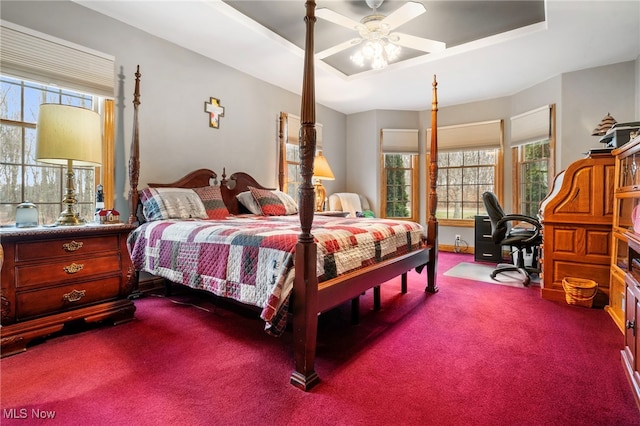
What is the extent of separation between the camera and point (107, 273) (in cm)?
224

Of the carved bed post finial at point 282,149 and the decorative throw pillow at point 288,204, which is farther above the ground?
the carved bed post finial at point 282,149

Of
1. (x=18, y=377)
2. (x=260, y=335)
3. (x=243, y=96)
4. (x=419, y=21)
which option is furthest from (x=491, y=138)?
(x=18, y=377)

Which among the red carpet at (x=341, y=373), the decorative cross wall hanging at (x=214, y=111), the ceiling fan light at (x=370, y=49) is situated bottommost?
the red carpet at (x=341, y=373)

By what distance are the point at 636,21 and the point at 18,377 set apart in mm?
5336

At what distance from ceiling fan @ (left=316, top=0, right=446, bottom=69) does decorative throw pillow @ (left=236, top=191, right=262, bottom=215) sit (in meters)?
1.82

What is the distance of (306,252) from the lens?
154 centimetres

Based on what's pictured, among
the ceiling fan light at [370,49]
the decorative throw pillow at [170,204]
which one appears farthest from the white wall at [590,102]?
the decorative throw pillow at [170,204]

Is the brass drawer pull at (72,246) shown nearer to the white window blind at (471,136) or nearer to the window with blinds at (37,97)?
the window with blinds at (37,97)

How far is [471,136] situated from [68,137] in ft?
18.0

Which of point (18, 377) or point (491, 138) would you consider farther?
point (491, 138)

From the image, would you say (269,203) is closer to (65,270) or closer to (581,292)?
(65,270)

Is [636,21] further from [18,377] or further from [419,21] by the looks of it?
[18,377]

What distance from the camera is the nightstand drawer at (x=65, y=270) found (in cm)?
190

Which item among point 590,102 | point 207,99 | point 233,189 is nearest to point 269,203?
point 233,189
